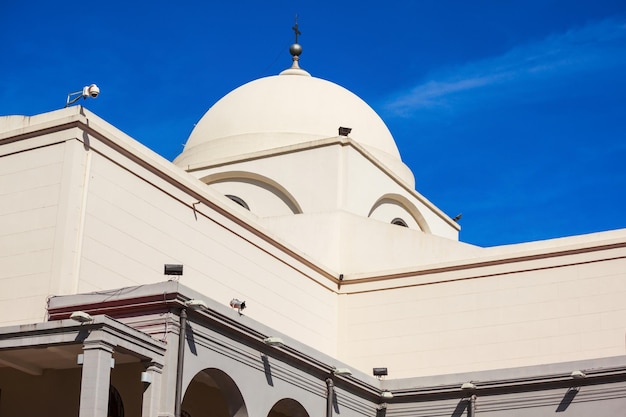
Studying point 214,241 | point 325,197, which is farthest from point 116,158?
point 325,197

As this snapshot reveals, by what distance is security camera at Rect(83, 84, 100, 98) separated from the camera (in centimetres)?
1562

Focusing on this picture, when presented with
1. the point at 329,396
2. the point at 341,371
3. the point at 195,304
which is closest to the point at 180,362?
the point at 195,304

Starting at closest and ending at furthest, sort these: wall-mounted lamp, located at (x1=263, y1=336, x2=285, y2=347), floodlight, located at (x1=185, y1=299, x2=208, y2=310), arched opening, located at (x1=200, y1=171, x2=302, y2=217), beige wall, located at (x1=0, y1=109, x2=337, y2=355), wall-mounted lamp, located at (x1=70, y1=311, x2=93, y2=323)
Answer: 1. wall-mounted lamp, located at (x1=70, y1=311, x2=93, y2=323)
2. floodlight, located at (x1=185, y1=299, x2=208, y2=310)
3. beige wall, located at (x1=0, y1=109, x2=337, y2=355)
4. wall-mounted lamp, located at (x1=263, y1=336, x2=285, y2=347)
5. arched opening, located at (x1=200, y1=171, x2=302, y2=217)

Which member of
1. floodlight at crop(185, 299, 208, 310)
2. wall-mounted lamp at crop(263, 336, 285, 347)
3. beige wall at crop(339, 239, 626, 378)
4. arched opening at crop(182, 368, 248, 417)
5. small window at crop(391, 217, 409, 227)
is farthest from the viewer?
small window at crop(391, 217, 409, 227)

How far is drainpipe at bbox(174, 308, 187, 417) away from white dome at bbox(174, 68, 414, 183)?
416 inches

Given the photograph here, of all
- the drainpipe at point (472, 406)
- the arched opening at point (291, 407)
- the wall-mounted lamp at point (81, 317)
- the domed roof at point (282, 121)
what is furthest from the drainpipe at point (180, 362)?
the domed roof at point (282, 121)

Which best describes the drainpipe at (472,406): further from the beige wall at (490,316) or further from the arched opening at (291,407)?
the arched opening at (291,407)

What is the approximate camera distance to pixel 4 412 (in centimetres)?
1497

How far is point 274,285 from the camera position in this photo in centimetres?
1934

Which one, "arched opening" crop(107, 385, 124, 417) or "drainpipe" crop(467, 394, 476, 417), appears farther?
"drainpipe" crop(467, 394, 476, 417)

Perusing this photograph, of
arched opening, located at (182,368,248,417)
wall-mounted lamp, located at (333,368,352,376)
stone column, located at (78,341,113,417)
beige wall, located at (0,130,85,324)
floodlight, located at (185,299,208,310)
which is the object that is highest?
beige wall, located at (0,130,85,324)

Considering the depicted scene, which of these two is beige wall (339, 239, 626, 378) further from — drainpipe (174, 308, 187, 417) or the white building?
drainpipe (174, 308, 187, 417)

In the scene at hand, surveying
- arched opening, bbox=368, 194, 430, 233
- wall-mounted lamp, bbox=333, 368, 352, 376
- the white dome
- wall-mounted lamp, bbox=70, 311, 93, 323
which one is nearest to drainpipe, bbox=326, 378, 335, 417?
wall-mounted lamp, bbox=333, 368, 352, 376

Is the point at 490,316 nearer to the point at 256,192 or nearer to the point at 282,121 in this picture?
the point at 256,192
